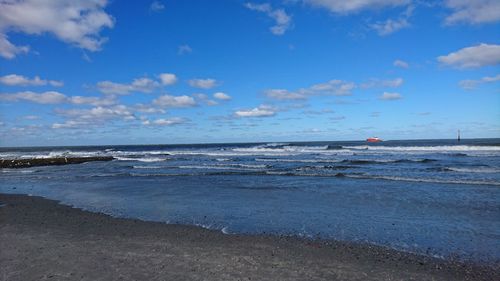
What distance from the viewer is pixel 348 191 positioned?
57.2 feet

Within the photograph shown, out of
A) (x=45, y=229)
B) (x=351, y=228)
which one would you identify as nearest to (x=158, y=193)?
(x=45, y=229)

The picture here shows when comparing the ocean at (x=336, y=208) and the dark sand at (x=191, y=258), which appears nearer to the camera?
the dark sand at (x=191, y=258)

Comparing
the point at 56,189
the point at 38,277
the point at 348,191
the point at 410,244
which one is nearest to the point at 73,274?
the point at 38,277

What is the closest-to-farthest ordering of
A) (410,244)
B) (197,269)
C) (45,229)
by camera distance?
1. (197,269)
2. (410,244)
3. (45,229)

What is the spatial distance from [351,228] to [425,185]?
35.9 ft

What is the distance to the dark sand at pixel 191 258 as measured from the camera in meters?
6.23

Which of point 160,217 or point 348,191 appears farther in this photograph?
point 348,191

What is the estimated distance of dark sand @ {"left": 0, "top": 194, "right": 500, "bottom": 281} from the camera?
6227 mm

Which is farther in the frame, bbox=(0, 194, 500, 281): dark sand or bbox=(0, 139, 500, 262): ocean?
bbox=(0, 139, 500, 262): ocean

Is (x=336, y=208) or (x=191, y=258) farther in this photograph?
(x=336, y=208)

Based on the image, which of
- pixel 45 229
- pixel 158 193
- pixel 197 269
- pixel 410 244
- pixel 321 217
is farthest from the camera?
pixel 158 193

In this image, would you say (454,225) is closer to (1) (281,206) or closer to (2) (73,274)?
(1) (281,206)

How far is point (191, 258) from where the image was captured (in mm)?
7109

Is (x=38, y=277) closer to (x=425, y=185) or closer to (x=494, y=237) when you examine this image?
(x=494, y=237)
